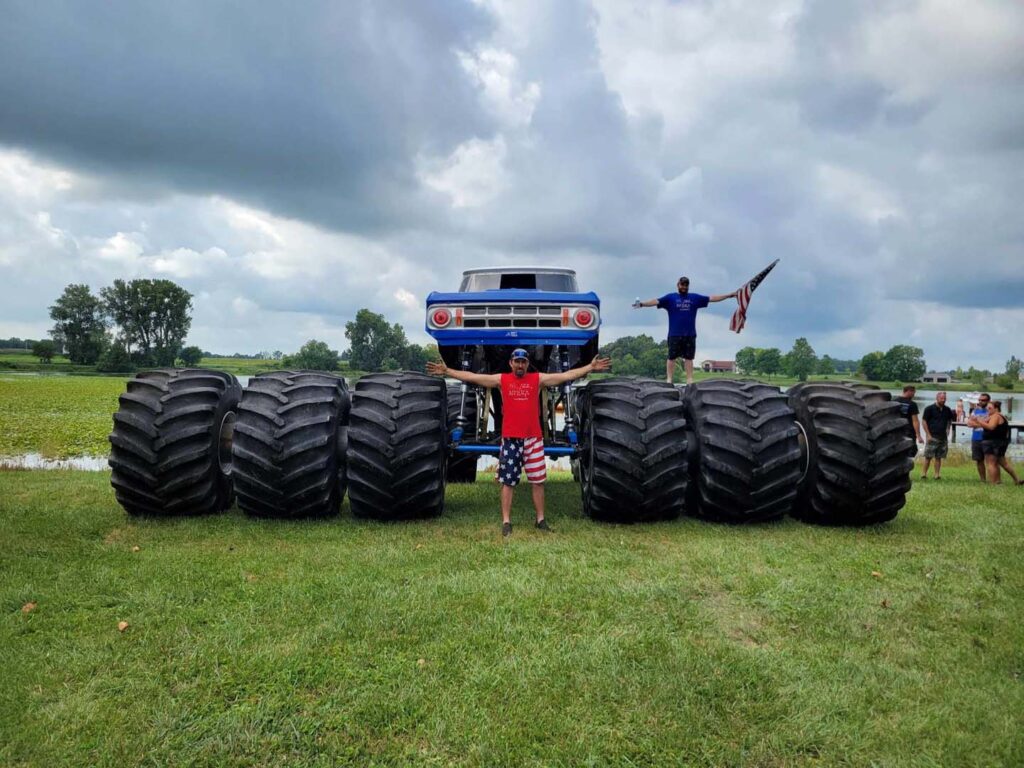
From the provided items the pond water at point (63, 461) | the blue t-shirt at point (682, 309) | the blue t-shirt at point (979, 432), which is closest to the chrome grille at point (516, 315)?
the blue t-shirt at point (682, 309)

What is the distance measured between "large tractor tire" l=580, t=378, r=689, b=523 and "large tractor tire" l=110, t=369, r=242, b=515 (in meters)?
3.72

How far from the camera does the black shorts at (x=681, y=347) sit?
10.0 m

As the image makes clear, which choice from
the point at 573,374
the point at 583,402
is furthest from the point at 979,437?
the point at 573,374

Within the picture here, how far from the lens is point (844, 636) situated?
3.68m

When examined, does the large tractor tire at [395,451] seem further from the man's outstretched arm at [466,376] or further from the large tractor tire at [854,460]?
the large tractor tire at [854,460]

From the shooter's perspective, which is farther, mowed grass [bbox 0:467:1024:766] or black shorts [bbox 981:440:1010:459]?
black shorts [bbox 981:440:1010:459]

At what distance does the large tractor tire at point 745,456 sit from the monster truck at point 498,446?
0.04 ft

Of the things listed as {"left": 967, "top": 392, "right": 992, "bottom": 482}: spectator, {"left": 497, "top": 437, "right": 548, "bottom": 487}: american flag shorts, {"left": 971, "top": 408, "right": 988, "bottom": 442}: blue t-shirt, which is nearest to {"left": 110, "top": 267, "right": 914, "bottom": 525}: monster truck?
{"left": 497, "top": 437, "right": 548, "bottom": 487}: american flag shorts

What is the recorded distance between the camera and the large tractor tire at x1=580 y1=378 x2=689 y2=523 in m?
5.91

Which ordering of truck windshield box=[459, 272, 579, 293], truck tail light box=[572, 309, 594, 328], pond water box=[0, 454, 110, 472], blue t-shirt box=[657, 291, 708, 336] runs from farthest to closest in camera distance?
pond water box=[0, 454, 110, 472] < blue t-shirt box=[657, 291, 708, 336] < truck windshield box=[459, 272, 579, 293] < truck tail light box=[572, 309, 594, 328]

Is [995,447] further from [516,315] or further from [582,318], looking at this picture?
[516,315]

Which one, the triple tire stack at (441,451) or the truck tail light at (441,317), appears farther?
the truck tail light at (441,317)

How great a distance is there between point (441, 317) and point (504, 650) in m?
3.93

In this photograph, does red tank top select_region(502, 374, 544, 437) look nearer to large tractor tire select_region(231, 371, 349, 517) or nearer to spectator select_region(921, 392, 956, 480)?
large tractor tire select_region(231, 371, 349, 517)
